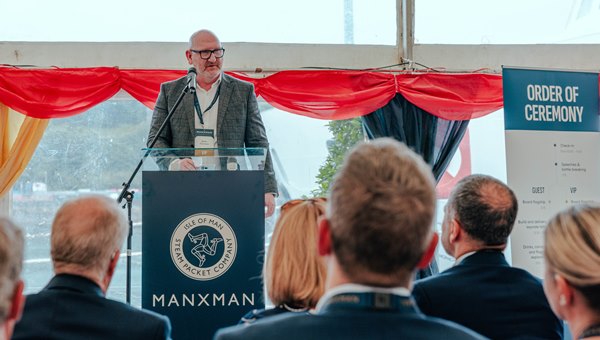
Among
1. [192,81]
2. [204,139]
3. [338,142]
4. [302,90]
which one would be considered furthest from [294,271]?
[338,142]

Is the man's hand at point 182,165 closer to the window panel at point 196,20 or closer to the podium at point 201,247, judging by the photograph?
the podium at point 201,247

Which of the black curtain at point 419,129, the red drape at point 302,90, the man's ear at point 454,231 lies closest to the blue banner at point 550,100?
the red drape at point 302,90

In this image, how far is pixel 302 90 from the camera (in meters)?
4.91

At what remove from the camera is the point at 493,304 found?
1858 millimetres

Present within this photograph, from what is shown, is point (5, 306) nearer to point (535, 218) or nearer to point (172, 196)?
point (172, 196)

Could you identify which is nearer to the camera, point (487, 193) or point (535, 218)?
point (487, 193)

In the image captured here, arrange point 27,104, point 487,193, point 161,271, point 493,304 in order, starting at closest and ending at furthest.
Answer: point 493,304 → point 487,193 → point 161,271 → point 27,104

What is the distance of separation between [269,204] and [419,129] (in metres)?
2.68

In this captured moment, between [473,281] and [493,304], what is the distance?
3.6 inches

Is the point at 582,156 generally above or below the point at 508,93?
below

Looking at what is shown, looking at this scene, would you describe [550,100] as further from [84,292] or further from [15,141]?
[15,141]

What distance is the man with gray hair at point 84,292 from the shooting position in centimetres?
148

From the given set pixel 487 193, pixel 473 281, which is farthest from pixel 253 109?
pixel 473 281

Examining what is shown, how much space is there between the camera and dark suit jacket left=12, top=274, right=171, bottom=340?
147cm
